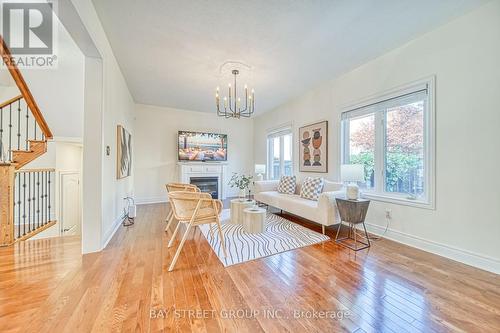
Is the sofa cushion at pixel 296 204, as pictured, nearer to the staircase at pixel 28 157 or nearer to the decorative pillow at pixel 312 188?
the decorative pillow at pixel 312 188

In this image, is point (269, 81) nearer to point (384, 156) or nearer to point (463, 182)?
point (384, 156)

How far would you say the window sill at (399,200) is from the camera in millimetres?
2568

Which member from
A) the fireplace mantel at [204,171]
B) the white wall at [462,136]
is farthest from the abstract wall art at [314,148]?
the fireplace mantel at [204,171]

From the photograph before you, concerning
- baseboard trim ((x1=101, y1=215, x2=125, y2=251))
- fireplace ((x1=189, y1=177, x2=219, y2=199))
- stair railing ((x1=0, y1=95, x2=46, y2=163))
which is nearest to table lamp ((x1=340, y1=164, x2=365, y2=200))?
baseboard trim ((x1=101, y1=215, x2=125, y2=251))

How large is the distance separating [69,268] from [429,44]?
195 inches

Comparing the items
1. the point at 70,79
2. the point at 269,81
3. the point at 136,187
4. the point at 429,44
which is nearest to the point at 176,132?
the point at 136,187

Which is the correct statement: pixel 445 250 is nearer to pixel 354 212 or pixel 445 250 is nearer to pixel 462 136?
pixel 354 212

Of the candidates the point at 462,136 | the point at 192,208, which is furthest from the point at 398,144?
the point at 192,208

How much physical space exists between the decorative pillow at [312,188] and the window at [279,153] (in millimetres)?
1227

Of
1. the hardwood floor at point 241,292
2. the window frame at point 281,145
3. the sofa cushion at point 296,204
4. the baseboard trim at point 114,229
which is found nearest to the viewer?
the hardwood floor at point 241,292

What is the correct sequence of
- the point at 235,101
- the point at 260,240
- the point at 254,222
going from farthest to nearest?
the point at 235,101, the point at 254,222, the point at 260,240

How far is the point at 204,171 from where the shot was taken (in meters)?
5.87

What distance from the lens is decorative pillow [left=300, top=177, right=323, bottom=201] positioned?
3.75 m

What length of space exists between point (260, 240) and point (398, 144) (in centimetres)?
249
